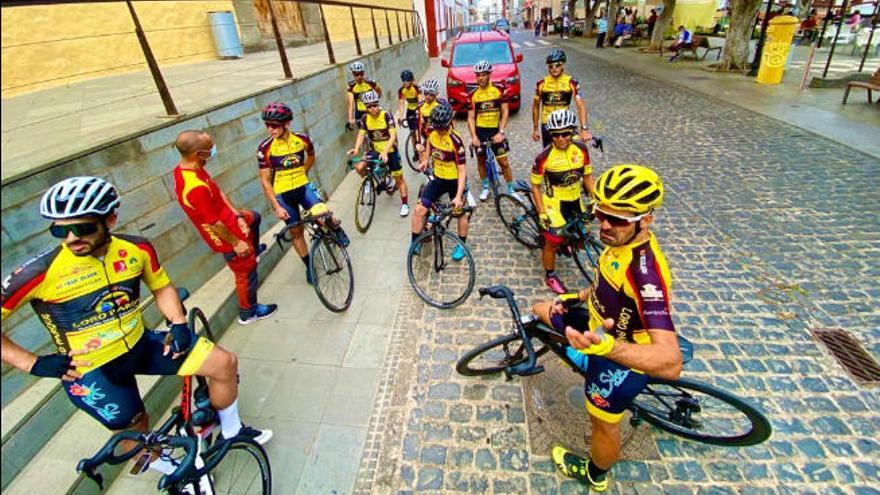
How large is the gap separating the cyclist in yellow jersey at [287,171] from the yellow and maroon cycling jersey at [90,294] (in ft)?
7.58

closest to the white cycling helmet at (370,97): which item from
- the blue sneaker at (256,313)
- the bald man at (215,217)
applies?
the bald man at (215,217)

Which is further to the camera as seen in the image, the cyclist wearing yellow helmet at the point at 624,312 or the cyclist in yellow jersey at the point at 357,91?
the cyclist in yellow jersey at the point at 357,91

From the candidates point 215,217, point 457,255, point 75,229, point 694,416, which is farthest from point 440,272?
point 75,229

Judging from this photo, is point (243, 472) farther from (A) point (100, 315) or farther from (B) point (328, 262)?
(B) point (328, 262)

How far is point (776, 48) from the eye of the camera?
43.5 feet

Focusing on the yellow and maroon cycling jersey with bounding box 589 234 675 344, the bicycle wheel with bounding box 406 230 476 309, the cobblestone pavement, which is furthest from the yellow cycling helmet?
the bicycle wheel with bounding box 406 230 476 309

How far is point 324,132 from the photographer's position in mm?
8078

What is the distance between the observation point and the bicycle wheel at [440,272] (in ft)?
15.8

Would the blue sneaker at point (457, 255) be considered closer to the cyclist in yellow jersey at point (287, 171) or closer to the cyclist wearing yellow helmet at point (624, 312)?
the cyclist in yellow jersey at point (287, 171)

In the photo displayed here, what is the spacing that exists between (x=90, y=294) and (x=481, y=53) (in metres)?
12.1

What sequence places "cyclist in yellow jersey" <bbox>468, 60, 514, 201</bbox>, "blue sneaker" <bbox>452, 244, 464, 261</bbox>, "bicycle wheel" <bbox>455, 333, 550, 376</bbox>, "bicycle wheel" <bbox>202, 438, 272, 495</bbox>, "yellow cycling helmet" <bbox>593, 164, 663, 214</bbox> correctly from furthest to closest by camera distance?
"cyclist in yellow jersey" <bbox>468, 60, 514, 201</bbox>, "blue sneaker" <bbox>452, 244, 464, 261</bbox>, "bicycle wheel" <bbox>455, 333, 550, 376</bbox>, "bicycle wheel" <bbox>202, 438, 272, 495</bbox>, "yellow cycling helmet" <bbox>593, 164, 663, 214</bbox>

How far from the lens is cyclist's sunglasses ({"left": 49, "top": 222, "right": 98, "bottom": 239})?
2.16m

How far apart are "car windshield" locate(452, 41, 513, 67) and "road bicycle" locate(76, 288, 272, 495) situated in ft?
36.3

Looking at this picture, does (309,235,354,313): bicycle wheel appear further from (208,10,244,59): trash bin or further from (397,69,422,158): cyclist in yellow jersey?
(208,10,244,59): trash bin
